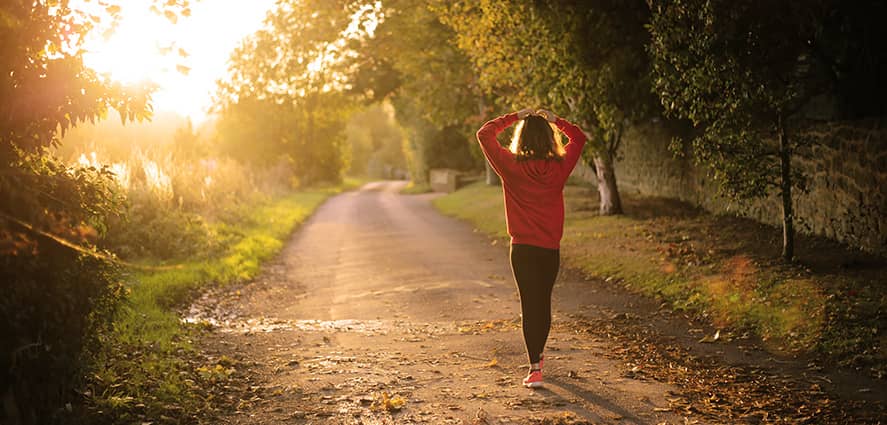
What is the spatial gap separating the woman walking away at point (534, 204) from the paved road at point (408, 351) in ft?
1.87

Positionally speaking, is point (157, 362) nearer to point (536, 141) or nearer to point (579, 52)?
point (536, 141)

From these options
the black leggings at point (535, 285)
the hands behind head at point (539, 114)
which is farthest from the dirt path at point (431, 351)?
the hands behind head at point (539, 114)

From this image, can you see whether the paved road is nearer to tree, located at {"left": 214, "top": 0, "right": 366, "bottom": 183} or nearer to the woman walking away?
the woman walking away

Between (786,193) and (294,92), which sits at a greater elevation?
(294,92)

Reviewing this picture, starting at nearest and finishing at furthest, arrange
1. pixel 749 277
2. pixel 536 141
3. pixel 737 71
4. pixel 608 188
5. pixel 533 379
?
pixel 536 141 < pixel 533 379 < pixel 737 71 < pixel 749 277 < pixel 608 188

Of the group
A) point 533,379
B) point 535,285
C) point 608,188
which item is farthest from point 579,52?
point 533,379

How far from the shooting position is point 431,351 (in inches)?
324

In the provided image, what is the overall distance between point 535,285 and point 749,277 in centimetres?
565

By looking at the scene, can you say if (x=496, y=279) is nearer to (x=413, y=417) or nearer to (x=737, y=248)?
(x=737, y=248)

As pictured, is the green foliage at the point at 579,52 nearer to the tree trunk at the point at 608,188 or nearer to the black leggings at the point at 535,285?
the tree trunk at the point at 608,188

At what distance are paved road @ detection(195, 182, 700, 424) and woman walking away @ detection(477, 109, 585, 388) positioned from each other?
1.87 ft

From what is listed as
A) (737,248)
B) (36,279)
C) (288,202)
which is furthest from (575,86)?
(288,202)

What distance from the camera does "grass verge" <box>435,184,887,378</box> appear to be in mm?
8250

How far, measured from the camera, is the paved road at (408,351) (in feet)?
20.1
